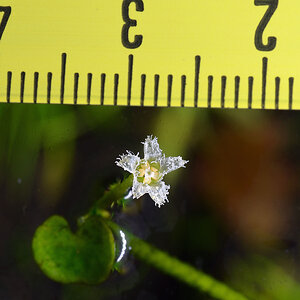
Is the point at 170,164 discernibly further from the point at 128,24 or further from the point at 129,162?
the point at 128,24

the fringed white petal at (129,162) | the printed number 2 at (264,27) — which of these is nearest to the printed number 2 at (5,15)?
the fringed white petal at (129,162)

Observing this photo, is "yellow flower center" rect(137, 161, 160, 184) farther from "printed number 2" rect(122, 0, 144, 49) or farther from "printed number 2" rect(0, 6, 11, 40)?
"printed number 2" rect(0, 6, 11, 40)

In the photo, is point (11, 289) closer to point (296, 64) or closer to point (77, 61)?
point (77, 61)

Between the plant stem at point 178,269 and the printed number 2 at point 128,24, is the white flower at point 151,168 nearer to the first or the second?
the plant stem at point 178,269

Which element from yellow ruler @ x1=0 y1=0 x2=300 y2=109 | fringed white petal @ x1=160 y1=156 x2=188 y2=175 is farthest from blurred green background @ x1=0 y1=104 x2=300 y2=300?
yellow ruler @ x1=0 y1=0 x2=300 y2=109

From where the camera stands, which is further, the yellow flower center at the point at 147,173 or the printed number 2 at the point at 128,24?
the yellow flower center at the point at 147,173

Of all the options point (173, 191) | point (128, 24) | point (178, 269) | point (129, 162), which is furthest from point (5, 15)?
point (178, 269)
